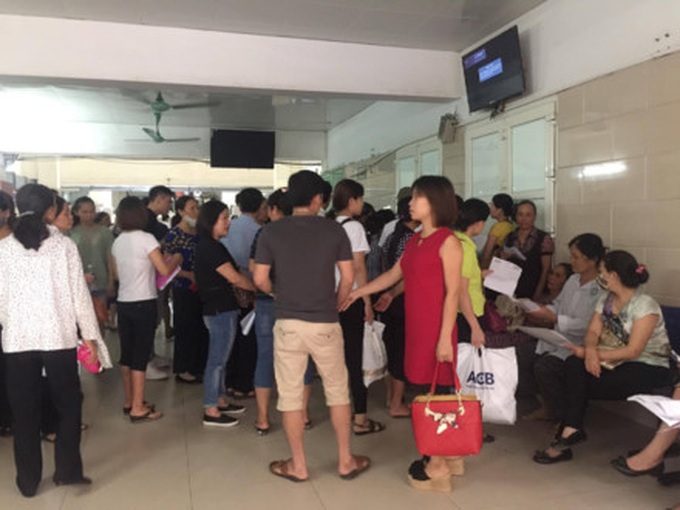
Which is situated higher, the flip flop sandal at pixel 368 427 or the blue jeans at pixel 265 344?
the blue jeans at pixel 265 344

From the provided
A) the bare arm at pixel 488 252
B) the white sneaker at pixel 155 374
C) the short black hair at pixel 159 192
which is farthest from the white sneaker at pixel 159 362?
the bare arm at pixel 488 252

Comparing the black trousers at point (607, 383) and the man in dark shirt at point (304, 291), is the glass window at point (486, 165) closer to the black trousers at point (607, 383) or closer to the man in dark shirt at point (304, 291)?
the black trousers at point (607, 383)

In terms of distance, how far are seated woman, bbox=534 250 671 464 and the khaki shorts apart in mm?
1150

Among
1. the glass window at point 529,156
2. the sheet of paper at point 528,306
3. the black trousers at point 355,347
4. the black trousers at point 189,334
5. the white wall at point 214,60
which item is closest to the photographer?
the black trousers at point 355,347

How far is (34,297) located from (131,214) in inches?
36.7

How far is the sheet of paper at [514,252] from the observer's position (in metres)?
4.06

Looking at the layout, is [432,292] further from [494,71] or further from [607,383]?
[494,71]

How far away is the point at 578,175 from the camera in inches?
156

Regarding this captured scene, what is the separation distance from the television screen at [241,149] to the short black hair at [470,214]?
7.46 m

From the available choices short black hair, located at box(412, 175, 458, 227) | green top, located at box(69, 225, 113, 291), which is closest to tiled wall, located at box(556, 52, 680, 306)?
short black hair, located at box(412, 175, 458, 227)

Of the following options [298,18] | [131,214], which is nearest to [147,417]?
[131,214]

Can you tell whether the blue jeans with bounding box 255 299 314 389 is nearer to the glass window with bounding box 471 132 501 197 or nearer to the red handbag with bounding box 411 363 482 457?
the red handbag with bounding box 411 363 482 457

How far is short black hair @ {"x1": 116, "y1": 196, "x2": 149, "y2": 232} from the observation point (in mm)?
3172

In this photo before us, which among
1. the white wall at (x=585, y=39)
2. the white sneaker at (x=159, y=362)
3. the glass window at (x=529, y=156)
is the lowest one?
the white sneaker at (x=159, y=362)
